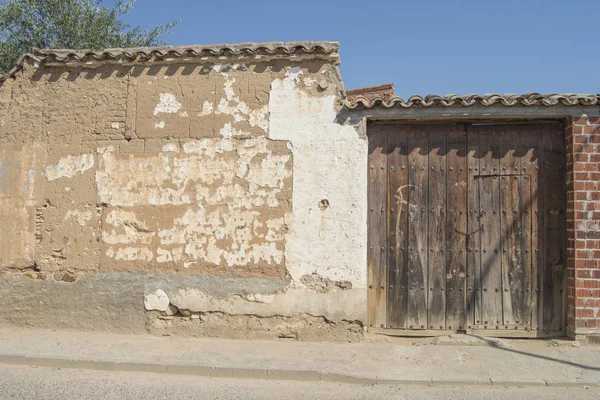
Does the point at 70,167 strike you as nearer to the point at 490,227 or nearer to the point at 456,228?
→ the point at 456,228

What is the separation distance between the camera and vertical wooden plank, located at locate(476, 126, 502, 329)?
6.23 metres

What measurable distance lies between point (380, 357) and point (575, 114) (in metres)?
3.68

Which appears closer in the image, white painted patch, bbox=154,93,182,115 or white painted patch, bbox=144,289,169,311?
white painted patch, bbox=144,289,169,311

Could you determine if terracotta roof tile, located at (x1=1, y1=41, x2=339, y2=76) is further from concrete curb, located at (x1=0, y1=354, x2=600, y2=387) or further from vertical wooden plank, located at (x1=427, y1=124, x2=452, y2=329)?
concrete curb, located at (x1=0, y1=354, x2=600, y2=387)

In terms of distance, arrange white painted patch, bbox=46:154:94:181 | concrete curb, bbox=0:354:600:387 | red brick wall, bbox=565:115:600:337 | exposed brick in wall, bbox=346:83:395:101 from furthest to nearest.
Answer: exposed brick in wall, bbox=346:83:395:101, white painted patch, bbox=46:154:94:181, red brick wall, bbox=565:115:600:337, concrete curb, bbox=0:354:600:387

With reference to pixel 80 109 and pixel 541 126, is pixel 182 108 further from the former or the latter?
pixel 541 126

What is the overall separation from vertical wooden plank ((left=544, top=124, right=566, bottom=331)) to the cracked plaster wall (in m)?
2.30

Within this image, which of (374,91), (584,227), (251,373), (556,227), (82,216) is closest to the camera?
(251,373)

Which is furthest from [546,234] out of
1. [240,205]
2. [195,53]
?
[195,53]

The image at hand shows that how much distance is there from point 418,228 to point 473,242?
2.26 ft

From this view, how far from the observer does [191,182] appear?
6.54 m

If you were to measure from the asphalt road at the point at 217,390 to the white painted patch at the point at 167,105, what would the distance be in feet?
11.0

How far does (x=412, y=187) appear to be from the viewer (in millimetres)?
6383

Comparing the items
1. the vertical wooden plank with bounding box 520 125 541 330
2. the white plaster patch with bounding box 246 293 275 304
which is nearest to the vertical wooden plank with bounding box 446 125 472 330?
the vertical wooden plank with bounding box 520 125 541 330
